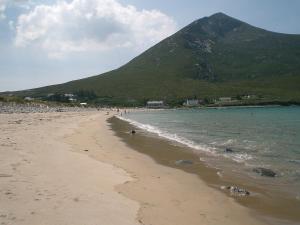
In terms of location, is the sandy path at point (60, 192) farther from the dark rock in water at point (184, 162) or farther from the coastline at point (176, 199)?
the dark rock in water at point (184, 162)

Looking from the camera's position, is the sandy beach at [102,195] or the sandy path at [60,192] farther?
the sandy beach at [102,195]

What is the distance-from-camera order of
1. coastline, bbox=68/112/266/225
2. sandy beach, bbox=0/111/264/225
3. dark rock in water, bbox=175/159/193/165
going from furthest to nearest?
→ dark rock in water, bbox=175/159/193/165, coastline, bbox=68/112/266/225, sandy beach, bbox=0/111/264/225

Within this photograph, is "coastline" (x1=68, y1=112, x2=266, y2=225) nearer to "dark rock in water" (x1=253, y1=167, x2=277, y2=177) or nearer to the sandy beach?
the sandy beach

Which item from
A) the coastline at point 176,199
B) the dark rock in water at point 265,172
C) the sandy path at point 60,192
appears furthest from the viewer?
the dark rock in water at point 265,172

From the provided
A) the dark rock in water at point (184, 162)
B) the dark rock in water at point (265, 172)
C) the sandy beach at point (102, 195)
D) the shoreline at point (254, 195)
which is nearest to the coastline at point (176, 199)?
the sandy beach at point (102, 195)

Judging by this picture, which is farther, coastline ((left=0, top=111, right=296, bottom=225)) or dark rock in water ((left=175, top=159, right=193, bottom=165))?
dark rock in water ((left=175, top=159, right=193, bottom=165))

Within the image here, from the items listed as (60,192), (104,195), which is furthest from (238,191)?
(60,192)

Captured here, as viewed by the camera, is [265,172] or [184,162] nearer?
[265,172]

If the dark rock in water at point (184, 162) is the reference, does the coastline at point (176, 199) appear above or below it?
above

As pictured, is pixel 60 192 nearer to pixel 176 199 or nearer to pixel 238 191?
pixel 176 199

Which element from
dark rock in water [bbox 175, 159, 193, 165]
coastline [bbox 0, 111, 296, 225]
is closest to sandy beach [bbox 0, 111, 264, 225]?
coastline [bbox 0, 111, 296, 225]

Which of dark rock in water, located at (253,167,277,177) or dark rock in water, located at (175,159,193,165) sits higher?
dark rock in water, located at (253,167,277,177)

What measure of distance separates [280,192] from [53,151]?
13.4 m

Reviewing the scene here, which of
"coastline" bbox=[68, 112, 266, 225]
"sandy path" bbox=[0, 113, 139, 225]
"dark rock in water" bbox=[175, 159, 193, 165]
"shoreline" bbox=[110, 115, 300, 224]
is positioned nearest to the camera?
"sandy path" bbox=[0, 113, 139, 225]
